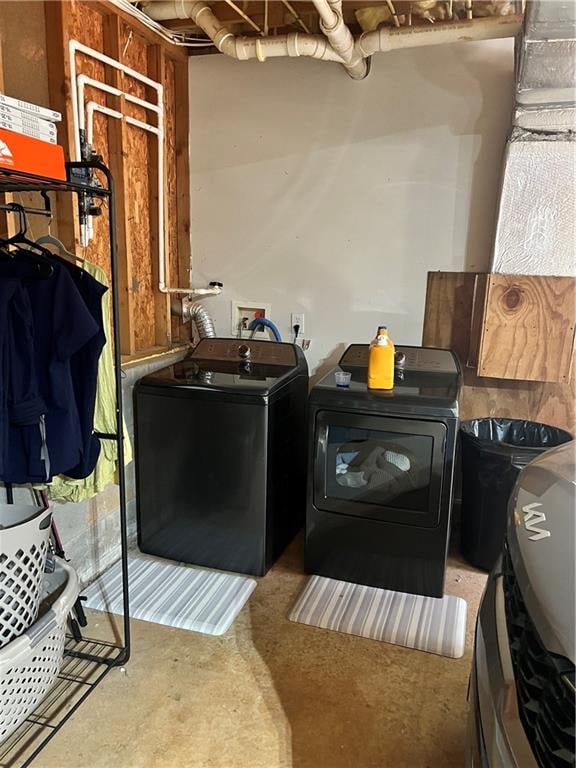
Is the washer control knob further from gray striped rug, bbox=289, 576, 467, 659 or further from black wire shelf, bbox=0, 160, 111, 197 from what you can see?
black wire shelf, bbox=0, 160, 111, 197

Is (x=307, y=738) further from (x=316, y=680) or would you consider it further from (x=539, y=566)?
(x=539, y=566)

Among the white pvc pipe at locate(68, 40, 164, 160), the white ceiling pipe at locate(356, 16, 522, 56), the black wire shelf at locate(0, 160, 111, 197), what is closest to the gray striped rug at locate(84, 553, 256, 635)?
the black wire shelf at locate(0, 160, 111, 197)

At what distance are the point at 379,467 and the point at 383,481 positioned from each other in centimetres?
6

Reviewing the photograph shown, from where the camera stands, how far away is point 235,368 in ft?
8.96

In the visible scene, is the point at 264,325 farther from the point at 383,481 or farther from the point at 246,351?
the point at 383,481

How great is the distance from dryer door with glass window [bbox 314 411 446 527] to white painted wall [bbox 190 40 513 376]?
32.4 inches

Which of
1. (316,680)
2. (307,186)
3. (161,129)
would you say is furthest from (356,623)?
(161,129)

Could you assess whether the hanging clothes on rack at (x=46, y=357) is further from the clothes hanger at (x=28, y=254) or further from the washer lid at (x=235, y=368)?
the washer lid at (x=235, y=368)

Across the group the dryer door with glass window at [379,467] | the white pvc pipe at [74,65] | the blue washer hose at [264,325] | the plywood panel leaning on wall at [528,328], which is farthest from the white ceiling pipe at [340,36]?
the dryer door with glass window at [379,467]

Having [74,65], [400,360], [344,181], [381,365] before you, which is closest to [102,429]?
Result: [381,365]

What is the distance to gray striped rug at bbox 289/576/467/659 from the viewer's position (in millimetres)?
2094

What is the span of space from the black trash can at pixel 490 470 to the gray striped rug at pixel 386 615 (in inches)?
12.7

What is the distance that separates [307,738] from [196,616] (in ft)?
2.27

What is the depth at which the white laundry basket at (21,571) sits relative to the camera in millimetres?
1521
